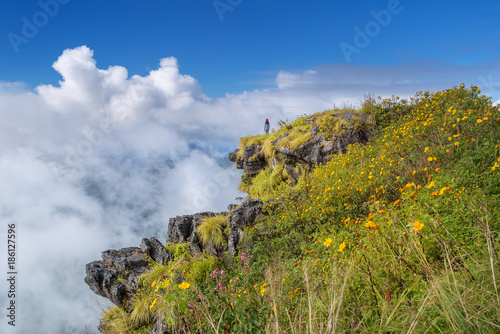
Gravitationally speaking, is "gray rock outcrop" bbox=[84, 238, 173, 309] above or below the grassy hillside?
below

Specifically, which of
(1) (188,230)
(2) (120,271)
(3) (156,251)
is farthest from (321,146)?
(2) (120,271)

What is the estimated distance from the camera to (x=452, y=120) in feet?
16.8

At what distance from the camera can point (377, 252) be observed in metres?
2.55

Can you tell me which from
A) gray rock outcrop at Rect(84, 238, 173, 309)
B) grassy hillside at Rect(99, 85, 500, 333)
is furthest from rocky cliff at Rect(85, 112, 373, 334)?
grassy hillside at Rect(99, 85, 500, 333)

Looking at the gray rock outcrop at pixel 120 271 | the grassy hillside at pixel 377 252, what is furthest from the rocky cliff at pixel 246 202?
the grassy hillside at pixel 377 252

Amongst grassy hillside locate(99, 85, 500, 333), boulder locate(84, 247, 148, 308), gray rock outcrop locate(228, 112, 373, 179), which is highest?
gray rock outcrop locate(228, 112, 373, 179)

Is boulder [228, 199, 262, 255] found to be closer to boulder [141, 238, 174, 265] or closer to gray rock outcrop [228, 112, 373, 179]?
boulder [141, 238, 174, 265]

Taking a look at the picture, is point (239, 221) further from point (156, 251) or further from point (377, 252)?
point (377, 252)

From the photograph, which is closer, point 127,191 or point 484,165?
point 484,165

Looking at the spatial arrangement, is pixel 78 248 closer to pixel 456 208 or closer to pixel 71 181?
pixel 71 181

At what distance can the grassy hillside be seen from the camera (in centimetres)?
160

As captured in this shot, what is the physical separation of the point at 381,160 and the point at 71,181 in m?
150

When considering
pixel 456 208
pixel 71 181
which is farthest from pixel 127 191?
pixel 456 208

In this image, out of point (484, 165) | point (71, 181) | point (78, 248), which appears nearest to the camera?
point (484, 165)
